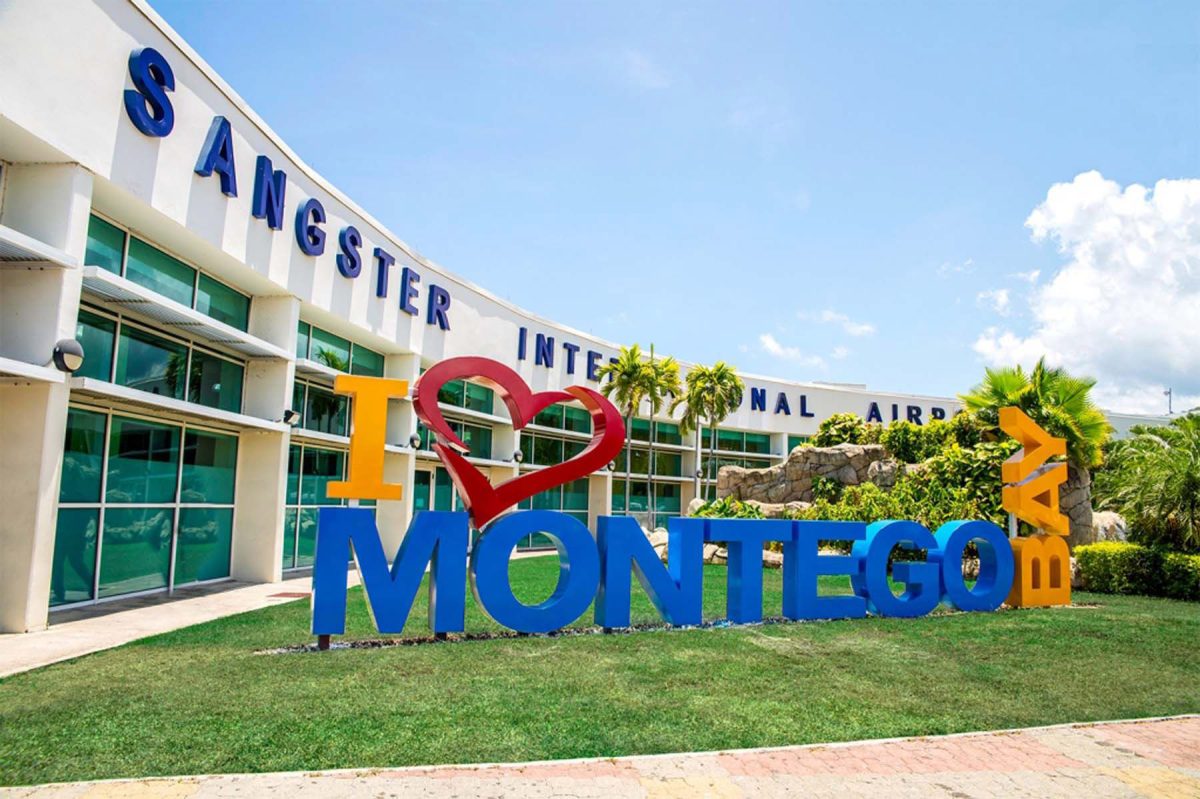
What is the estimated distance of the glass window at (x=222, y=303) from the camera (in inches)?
701

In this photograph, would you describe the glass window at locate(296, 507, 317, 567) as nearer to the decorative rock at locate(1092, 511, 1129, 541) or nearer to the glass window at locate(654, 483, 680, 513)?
the glass window at locate(654, 483, 680, 513)

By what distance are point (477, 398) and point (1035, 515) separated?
65.8 ft

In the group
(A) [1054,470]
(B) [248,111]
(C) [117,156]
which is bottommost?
(A) [1054,470]

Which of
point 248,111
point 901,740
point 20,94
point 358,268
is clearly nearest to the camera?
point 901,740

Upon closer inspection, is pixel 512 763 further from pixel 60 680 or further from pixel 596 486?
pixel 596 486

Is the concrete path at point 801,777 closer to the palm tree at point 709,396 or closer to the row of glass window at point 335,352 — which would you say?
the row of glass window at point 335,352

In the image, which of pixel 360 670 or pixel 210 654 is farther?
pixel 210 654

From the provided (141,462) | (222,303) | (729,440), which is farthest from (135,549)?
(729,440)

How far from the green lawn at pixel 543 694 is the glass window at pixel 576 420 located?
25.7 meters

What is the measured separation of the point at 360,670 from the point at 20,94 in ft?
31.3

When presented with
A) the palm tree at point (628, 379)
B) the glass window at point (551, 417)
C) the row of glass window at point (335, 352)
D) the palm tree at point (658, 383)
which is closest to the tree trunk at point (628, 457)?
the palm tree at point (628, 379)

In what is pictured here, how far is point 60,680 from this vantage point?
911 centimetres

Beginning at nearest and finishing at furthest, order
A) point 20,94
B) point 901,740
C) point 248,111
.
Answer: point 901,740
point 20,94
point 248,111

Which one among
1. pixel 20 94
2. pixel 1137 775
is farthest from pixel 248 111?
pixel 1137 775
